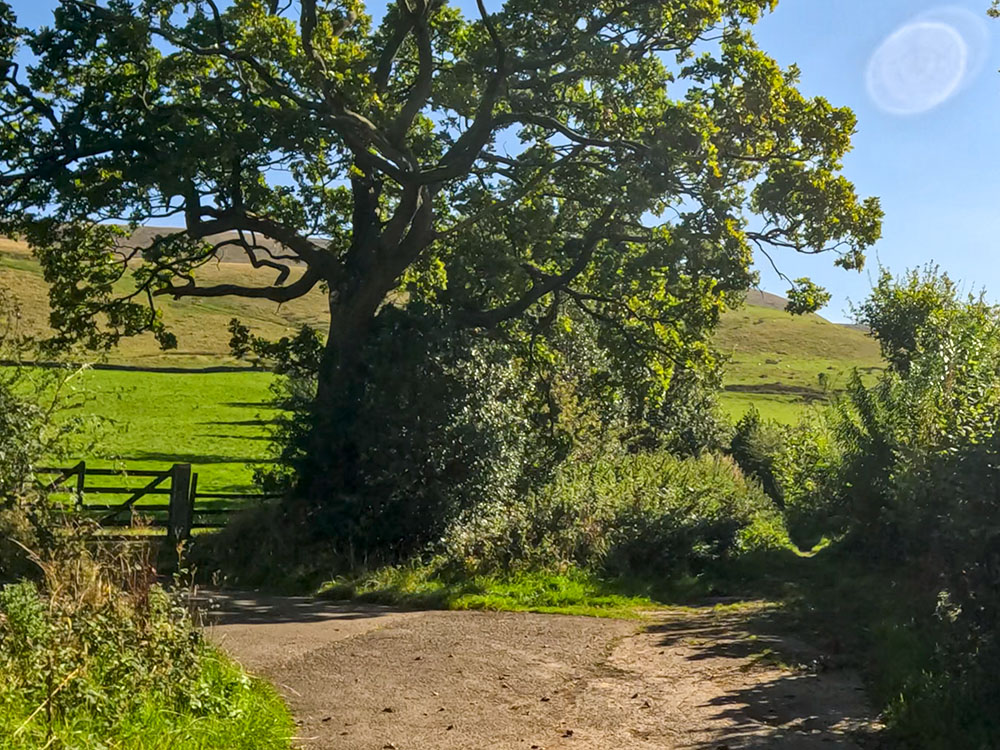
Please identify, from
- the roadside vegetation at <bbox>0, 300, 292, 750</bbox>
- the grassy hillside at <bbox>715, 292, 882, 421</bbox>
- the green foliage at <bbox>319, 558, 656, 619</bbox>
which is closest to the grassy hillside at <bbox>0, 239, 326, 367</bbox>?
the grassy hillside at <bbox>715, 292, 882, 421</bbox>

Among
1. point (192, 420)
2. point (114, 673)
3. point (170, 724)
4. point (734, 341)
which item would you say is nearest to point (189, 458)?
point (192, 420)

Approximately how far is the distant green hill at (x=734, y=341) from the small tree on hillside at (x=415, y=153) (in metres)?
62.4

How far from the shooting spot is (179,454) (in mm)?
47719

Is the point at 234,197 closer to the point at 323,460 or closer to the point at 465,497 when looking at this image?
the point at 323,460

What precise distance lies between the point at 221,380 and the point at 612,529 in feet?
221

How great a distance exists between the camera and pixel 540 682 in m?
9.20

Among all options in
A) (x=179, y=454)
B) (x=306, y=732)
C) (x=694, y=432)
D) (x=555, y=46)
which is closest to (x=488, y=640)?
(x=306, y=732)

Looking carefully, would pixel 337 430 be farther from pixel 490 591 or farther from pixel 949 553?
pixel 949 553

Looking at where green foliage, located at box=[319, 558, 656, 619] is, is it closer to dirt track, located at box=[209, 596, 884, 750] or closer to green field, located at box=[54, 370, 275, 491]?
dirt track, located at box=[209, 596, 884, 750]

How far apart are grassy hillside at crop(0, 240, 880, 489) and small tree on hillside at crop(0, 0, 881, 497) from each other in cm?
224

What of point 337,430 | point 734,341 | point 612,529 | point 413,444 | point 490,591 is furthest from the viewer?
point 734,341

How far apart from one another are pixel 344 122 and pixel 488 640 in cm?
956

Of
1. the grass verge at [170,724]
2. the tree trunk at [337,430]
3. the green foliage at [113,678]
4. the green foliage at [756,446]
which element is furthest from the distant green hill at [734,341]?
the green foliage at [113,678]

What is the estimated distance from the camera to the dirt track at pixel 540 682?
7.52m
